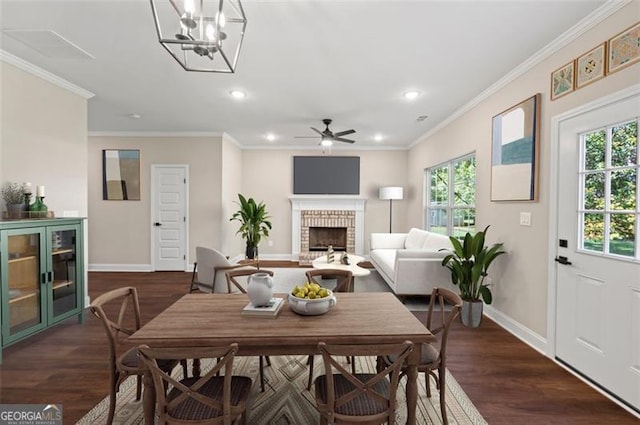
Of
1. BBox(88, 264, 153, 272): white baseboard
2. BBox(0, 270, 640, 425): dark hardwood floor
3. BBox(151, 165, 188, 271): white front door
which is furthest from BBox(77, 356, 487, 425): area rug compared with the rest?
BBox(88, 264, 153, 272): white baseboard

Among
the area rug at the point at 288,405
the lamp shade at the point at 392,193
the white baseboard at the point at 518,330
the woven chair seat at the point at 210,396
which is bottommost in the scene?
the area rug at the point at 288,405

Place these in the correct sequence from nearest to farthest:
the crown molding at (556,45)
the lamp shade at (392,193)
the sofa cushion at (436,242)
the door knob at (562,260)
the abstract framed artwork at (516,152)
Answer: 1. the crown molding at (556,45)
2. the door knob at (562,260)
3. the abstract framed artwork at (516,152)
4. the sofa cushion at (436,242)
5. the lamp shade at (392,193)

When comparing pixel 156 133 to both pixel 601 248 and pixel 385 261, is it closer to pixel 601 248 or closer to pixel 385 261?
pixel 385 261

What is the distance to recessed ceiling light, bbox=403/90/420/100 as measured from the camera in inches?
146

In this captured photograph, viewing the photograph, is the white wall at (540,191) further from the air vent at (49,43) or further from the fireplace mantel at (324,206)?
the air vent at (49,43)

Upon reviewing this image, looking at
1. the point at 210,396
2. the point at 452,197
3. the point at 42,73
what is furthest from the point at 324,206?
the point at 210,396

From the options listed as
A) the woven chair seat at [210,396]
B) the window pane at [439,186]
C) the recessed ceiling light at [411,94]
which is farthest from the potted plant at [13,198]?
the window pane at [439,186]

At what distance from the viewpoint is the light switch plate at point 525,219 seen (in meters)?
2.97

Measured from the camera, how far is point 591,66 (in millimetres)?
2295

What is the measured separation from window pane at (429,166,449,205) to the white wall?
1306mm

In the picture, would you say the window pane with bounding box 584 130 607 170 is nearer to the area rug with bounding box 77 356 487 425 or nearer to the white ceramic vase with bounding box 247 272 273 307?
the area rug with bounding box 77 356 487 425

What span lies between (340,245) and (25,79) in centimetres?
591

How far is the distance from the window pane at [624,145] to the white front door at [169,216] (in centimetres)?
596

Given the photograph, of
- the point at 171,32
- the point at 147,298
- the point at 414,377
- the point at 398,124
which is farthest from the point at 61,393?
the point at 398,124
